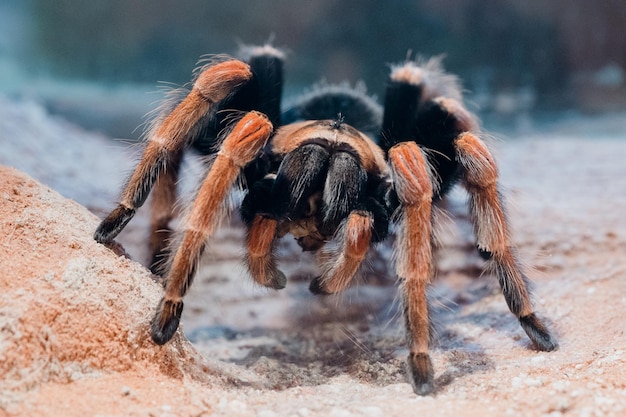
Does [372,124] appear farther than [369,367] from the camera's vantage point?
Yes

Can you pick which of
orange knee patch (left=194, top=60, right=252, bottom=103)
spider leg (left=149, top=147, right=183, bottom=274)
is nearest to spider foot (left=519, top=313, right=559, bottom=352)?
orange knee patch (left=194, top=60, right=252, bottom=103)

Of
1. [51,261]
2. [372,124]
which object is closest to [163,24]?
[372,124]

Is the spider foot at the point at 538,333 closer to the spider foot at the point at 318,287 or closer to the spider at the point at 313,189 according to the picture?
the spider at the point at 313,189

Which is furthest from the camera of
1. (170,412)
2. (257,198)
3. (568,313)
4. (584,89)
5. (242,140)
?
(584,89)

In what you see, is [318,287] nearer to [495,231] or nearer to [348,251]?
[348,251]

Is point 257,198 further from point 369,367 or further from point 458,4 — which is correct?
point 458,4

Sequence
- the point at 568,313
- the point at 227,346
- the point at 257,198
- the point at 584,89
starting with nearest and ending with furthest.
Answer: the point at 257,198
the point at 568,313
the point at 227,346
the point at 584,89
